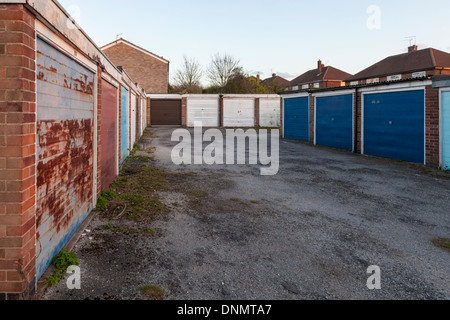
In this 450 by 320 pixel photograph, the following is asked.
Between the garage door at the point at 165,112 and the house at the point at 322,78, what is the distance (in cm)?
2631

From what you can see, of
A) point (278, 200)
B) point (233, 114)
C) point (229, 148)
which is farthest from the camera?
point (233, 114)

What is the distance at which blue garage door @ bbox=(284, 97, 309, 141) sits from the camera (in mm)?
18166

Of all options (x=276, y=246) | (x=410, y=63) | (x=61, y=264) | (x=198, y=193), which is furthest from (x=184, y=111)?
(x=410, y=63)

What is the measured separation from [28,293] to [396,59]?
1737 inches

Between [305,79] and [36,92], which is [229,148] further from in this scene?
[305,79]

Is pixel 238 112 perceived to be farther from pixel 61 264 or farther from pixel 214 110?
pixel 61 264

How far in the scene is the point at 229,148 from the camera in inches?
558

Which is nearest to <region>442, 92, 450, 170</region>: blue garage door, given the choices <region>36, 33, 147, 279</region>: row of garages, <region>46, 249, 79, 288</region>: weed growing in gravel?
<region>36, 33, 147, 279</region>: row of garages

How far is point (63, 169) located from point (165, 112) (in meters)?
25.2

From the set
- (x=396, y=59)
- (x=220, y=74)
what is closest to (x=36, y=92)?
(x=220, y=74)

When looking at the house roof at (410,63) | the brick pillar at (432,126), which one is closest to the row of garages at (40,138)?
the brick pillar at (432,126)

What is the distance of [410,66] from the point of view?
116 feet

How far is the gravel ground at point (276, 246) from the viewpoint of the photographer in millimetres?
3127

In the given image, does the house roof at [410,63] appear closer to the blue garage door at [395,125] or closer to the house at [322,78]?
the house at [322,78]
